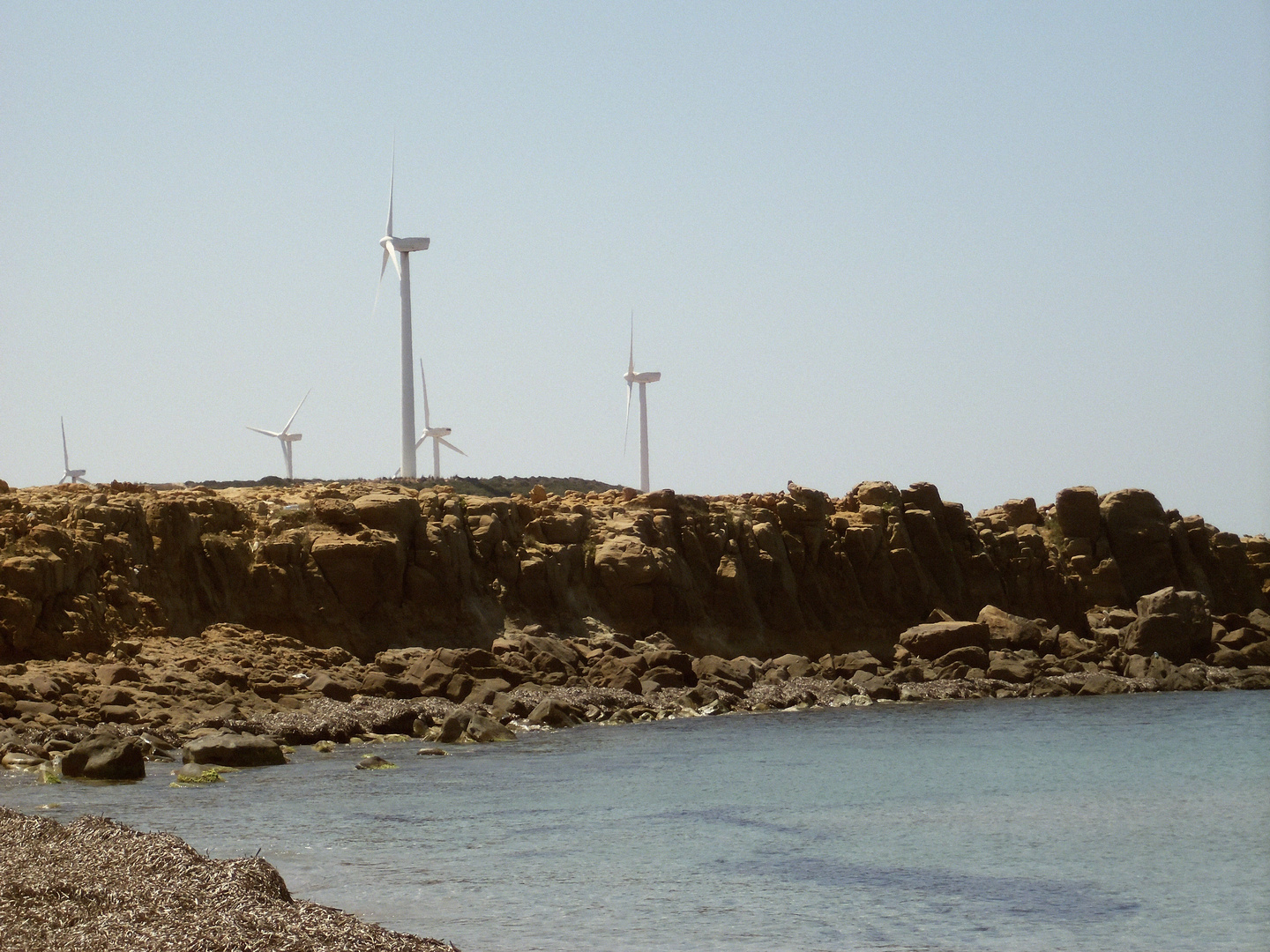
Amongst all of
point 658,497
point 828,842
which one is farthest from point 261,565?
point 828,842

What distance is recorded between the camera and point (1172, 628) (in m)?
67.8

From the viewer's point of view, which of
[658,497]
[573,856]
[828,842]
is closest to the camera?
[573,856]

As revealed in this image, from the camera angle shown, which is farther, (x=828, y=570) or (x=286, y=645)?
(x=828, y=570)

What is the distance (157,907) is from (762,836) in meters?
13.8

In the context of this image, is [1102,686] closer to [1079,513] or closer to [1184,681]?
[1184,681]

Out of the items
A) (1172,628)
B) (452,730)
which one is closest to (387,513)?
(452,730)

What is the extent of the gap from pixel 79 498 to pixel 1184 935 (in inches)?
1785

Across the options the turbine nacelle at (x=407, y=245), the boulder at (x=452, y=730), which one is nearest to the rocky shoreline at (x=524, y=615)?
the boulder at (x=452, y=730)

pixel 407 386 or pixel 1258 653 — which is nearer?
pixel 1258 653

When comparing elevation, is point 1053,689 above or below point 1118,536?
below

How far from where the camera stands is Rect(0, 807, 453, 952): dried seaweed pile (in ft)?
53.9

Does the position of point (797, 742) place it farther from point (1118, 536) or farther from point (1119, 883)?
point (1118, 536)

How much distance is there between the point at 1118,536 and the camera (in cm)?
7850

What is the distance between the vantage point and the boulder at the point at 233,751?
36188mm
